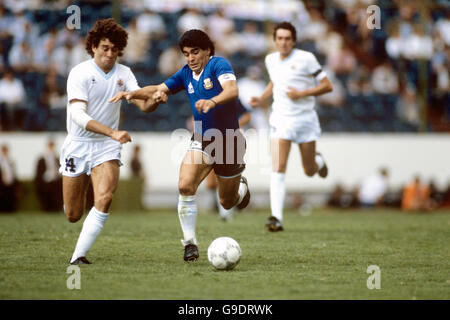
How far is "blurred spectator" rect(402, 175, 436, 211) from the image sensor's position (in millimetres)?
21469

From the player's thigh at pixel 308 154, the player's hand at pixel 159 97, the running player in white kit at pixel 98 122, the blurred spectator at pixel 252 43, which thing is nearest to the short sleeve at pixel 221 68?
the player's hand at pixel 159 97

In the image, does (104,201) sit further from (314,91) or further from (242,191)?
(314,91)

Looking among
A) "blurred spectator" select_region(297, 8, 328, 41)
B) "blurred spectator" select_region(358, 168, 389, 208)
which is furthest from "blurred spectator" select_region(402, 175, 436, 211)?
"blurred spectator" select_region(297, 8, 328, 41)

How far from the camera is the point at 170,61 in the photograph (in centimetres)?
2103

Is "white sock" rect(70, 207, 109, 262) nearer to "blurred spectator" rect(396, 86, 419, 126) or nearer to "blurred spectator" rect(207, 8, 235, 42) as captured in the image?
"blurred spectator" rect(207, 8, 235, 42)

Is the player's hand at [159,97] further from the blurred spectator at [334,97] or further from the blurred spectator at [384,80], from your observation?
the blurred spectator at [384,80]

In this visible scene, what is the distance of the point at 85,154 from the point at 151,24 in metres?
14.0

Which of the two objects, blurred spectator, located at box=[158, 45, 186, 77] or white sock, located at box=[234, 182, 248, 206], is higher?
blurred spectator, located at box=[158, 45, 186, 77]

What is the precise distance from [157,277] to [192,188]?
5.02 feet

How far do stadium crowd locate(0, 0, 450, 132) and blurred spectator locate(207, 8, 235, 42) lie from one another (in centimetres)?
3

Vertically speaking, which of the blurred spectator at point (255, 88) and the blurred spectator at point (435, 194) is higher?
the blurred spectator at point (255, 88)

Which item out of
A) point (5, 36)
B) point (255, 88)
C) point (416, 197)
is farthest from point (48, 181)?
point (416, 197)

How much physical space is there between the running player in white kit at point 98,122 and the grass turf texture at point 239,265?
0.54 m

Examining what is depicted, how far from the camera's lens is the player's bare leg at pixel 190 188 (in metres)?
8.11
